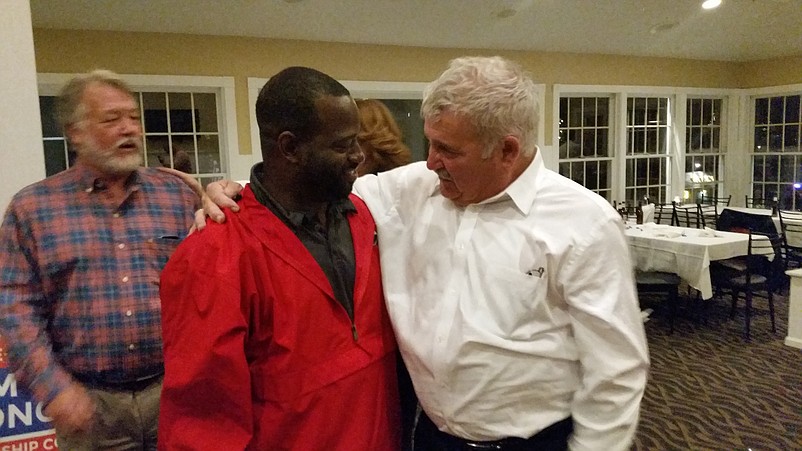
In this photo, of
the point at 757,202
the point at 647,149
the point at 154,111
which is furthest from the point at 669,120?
the point at 154,111

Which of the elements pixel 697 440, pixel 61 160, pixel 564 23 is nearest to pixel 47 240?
pixel 697 440

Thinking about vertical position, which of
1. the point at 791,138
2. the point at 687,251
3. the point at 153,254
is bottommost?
the point at 687,251

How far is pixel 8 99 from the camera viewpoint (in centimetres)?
249

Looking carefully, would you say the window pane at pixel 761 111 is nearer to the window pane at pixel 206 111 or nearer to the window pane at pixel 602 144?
the window pane at pixel 602 144

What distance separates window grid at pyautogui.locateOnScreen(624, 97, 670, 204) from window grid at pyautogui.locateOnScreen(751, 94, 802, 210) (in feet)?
4.41

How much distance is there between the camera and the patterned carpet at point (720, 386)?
340 centimetres

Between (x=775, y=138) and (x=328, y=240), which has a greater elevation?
(x=775, y=138)

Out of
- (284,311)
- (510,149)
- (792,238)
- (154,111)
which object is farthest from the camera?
(792,238)

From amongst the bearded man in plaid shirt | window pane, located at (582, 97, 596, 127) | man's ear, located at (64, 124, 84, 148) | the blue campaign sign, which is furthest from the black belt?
window pane, located at (582, 97, 596, 127)

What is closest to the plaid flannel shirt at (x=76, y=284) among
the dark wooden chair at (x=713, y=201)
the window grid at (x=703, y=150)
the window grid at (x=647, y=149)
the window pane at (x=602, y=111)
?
the window pane at (x=602, y=111)

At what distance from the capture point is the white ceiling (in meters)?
5.01

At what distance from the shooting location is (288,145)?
1.24 m

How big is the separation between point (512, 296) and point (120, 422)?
50.4 inches

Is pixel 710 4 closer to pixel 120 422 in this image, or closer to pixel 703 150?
pixel 703 150
